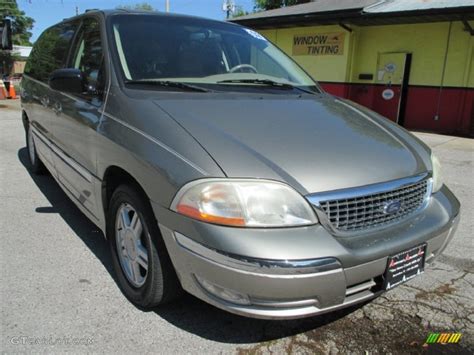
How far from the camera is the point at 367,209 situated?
2152 mm

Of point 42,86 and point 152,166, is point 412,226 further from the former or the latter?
point 42,86

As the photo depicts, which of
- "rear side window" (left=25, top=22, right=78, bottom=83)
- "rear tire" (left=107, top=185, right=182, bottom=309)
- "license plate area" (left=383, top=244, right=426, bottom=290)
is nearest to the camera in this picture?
"license plate area" (left=383, top=244, right=426, bottom=290)

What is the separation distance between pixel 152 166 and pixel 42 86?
2.75m

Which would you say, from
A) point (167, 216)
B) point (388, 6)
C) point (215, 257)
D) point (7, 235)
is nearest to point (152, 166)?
point (167, 216)

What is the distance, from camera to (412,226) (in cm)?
230

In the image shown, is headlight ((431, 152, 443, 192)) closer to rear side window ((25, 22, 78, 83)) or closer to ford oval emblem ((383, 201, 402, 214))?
ford oval emblem ((383, 201, 402, 214))

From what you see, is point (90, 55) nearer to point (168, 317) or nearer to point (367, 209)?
point (168, 317)

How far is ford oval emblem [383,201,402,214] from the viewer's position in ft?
7.26

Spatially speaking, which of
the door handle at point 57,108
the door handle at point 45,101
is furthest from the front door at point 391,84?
the door handle at point 57,108

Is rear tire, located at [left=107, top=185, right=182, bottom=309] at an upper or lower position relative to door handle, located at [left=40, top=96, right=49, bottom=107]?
lower

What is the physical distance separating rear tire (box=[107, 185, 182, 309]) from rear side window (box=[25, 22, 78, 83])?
198 cm

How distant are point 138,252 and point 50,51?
3030 millimetres

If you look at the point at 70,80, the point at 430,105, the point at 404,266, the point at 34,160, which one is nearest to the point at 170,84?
the point at 70,80

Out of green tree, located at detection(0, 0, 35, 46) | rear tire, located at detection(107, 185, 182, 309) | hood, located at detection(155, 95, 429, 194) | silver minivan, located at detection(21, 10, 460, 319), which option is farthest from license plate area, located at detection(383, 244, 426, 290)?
green tree, located at detection(0, 0, 35, 46)
